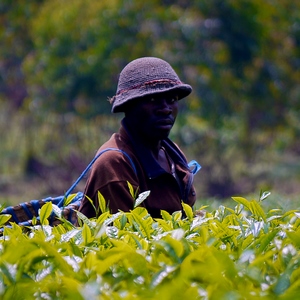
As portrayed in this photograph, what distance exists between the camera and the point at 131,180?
12.0ft

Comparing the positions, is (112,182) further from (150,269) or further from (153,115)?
(150,269)

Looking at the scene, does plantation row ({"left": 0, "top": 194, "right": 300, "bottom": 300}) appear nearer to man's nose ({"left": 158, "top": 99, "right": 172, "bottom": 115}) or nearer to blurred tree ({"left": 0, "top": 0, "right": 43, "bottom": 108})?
man's nose ({"left": 158, "top": 99, "right": 172, "bottom": 115})

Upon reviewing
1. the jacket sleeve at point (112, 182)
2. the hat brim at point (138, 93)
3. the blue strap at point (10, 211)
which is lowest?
the blue strap at point (10, 211)

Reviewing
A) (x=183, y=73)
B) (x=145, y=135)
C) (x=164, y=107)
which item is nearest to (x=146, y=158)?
(x=145, y=135)

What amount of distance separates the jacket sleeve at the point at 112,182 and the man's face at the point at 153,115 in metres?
0.24

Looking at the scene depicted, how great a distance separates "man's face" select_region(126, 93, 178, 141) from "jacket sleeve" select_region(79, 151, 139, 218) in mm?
244

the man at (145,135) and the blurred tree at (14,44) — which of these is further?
the blurred tree at (14,44)

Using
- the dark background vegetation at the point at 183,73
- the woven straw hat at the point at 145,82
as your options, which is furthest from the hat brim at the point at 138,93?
the dark background vegetation at the point at 183,73

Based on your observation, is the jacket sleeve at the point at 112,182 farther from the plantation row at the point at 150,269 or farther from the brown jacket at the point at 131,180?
the plantation row at the point at 150,269

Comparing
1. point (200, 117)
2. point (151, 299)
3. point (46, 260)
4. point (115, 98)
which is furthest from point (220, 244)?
point (200, 117)

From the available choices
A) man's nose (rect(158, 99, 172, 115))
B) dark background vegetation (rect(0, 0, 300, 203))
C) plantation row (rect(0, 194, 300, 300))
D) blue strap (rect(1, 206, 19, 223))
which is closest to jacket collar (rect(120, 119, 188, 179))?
man's nose (rect(158, 99, 172, 115))

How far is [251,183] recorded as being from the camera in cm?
1488

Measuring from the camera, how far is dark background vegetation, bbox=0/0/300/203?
12.6m

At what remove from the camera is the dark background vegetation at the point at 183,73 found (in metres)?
12.6
